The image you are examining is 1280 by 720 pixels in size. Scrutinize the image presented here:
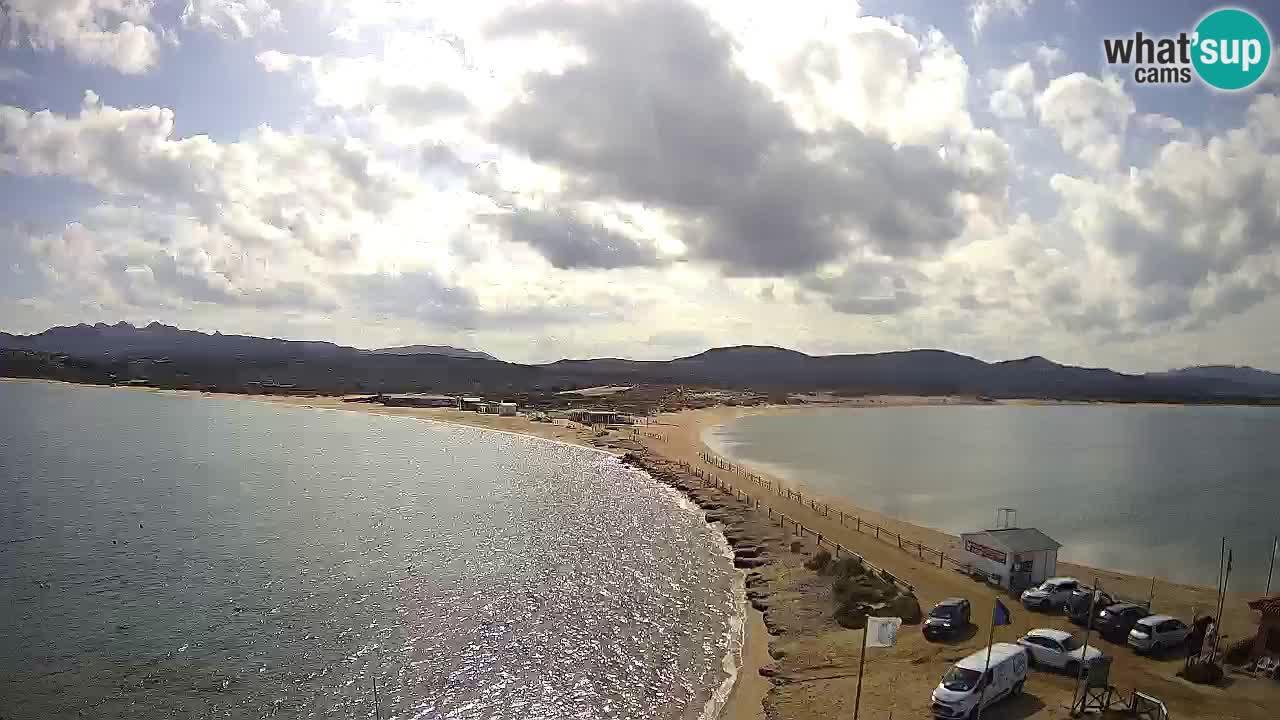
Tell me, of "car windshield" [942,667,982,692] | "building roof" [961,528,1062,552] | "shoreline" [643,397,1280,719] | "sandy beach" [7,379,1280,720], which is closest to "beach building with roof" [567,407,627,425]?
"shoreline" [643,397,1280,719]

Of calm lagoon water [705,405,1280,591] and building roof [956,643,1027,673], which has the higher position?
building roof [956,643,1027,673]

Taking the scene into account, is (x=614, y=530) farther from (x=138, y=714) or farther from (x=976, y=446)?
(x=976, y=446)

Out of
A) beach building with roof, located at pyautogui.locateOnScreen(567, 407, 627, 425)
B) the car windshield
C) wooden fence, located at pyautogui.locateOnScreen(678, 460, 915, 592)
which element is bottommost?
wooden fence, located at pyautogui.locateOnScreen(678, 460, 915, 592)

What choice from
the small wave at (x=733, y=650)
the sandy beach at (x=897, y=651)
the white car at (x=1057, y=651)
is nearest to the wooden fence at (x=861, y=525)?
the sandy beach at (x=897, y=651)

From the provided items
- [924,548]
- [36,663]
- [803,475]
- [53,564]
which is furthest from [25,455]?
[924,548]

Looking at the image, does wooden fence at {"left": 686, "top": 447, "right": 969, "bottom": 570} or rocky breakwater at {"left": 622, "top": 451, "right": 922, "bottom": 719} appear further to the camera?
wooden fence at {"left": 686, "top": 447, "right": 969, "bottom": 570}

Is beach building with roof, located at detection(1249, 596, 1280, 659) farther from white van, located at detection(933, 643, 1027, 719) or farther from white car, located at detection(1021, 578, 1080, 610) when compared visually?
white van, located at detection(933, 643, 1027, 719)

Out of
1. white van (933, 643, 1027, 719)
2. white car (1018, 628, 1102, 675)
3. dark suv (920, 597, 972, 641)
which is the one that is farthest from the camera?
dark suv (920, 597, 972, 641)

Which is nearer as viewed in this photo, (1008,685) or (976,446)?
(1008,685)
